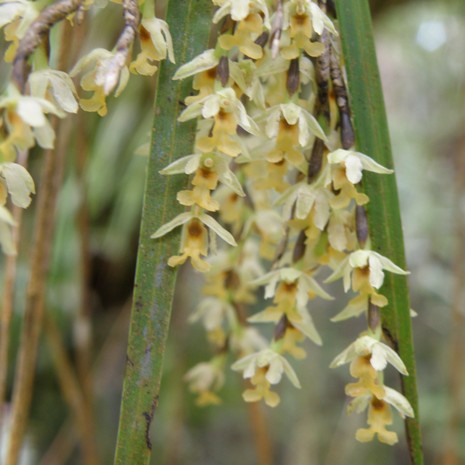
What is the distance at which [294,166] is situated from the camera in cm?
46

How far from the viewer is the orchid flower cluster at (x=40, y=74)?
313mm

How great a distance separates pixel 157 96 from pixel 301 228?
14cm

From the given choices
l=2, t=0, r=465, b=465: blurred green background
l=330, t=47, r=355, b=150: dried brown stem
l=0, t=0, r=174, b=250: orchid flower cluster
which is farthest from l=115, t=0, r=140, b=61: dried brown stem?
l=2, t=0, r=465, b=465: blurred green background

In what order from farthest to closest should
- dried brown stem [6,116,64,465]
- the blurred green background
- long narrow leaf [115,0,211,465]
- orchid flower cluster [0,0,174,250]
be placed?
the blurred green background
dried brown stem [6,116,64,465]
long narrow leaf [115,0,211,465]
orchid flower cluster [0,0,174,250]

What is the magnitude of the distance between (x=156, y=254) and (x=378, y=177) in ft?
0.54

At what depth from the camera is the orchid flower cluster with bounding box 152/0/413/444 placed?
399 mm

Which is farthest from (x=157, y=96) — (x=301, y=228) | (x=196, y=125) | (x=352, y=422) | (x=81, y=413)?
(x=352, y=422)

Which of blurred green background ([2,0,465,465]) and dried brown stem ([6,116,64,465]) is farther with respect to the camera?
blurred green background ([2,0,465,465])

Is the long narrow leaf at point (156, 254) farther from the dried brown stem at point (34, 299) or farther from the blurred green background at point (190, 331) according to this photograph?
Answer: the blurred green background at point (190, 331)

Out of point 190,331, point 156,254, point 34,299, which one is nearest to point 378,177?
point 156,254

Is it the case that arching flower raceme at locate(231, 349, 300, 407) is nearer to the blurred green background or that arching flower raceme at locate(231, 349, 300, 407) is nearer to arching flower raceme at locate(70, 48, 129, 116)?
arching flower raceme at locate(70, 48, 129, 116)

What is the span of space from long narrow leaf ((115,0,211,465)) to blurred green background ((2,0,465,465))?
0.72 m

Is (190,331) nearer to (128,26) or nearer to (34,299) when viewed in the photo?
(34,299)

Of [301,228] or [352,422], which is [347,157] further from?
[352,422]
